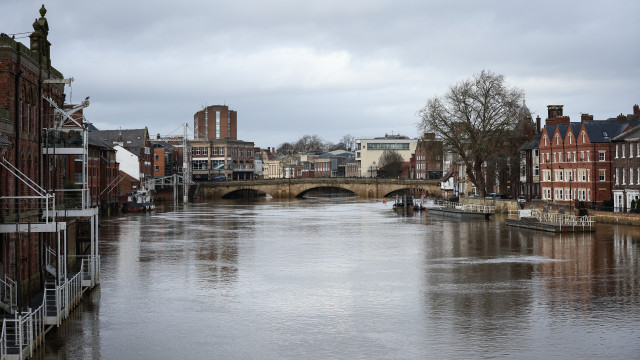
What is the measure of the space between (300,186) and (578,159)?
75.4m

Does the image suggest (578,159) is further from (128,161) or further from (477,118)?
(128,161)

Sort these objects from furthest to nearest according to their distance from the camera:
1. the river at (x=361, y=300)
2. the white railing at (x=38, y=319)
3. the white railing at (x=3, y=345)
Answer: the river at (x=361, y=300), the white railing at (x=38, y=319), the white railing at (x=3, y=345)

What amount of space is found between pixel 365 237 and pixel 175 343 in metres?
38.1

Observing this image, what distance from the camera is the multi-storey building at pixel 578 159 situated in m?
81.9

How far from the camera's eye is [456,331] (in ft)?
87.9

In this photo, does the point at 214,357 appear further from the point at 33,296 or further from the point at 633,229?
the point at 633,229

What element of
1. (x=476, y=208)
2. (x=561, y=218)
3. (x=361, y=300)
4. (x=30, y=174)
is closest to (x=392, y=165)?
(x=476, y=208)

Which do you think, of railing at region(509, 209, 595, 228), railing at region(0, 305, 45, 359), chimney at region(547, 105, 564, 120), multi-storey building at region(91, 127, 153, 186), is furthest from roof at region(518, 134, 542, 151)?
railing at region(0, 305, 45, 359)

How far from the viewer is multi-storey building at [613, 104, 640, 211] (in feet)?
235

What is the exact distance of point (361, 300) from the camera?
108 feet

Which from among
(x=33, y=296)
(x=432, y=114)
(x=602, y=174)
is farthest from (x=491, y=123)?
(x=33, y=296)

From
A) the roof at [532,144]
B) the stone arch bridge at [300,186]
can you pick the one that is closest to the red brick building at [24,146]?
the roof at [532,144]

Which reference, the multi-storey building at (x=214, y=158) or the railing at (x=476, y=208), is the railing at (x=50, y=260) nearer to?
the railing at (x=476, y=208)

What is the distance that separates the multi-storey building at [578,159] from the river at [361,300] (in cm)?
2273
